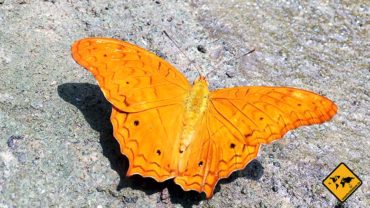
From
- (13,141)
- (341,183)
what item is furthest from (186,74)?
(341,183)

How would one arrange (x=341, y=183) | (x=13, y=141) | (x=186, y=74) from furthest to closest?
(x=186, y=74)
(x=13, y=141)
(x=341, y=183)

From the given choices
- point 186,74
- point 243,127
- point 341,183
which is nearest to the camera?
point 341,183

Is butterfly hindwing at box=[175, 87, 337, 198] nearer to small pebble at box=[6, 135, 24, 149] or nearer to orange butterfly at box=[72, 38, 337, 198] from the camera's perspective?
orange butterfly at box=[72, 38, 337, 198]

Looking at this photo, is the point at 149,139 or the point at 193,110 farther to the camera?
the point at 193,110

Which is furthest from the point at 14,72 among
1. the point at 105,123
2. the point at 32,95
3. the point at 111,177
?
the point at 111,177

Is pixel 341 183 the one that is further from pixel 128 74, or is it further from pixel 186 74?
pixel 186 74

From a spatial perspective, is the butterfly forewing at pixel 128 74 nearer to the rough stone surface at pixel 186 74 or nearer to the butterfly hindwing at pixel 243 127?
the butterfly hindwing at pixel 243 127

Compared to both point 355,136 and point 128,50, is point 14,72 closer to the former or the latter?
point 128,50
